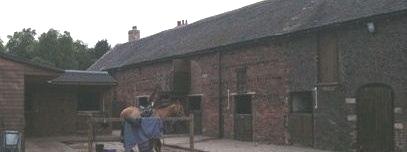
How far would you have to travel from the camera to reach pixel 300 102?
23188 millimetres

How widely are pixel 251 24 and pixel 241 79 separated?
9.35ft

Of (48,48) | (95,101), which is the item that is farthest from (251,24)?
(48,48)

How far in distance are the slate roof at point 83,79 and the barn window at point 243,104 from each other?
626 centimetres

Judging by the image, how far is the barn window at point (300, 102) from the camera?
74.9 feet

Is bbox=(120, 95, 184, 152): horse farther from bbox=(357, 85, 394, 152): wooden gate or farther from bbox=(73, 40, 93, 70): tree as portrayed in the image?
bbox=(73, 40, 93, 70): tree

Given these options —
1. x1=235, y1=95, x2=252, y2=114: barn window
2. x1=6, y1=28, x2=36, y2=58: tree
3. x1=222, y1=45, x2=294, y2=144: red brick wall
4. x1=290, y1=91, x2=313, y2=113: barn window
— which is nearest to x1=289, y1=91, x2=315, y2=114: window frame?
x1=290, y1=91, x2=313, y2=113: barn window

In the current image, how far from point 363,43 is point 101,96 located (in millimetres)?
14290

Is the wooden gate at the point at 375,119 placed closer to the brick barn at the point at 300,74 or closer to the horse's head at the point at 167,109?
the brick barn at the point at 300,74

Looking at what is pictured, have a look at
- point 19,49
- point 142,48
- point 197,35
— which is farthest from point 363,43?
point 19,49

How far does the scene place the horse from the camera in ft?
52.4

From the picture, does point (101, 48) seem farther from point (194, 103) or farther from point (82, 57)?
point (194, 103)

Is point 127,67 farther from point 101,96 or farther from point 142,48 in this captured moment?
point 101,96

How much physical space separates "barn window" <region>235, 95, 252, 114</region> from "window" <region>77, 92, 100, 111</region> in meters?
7.44

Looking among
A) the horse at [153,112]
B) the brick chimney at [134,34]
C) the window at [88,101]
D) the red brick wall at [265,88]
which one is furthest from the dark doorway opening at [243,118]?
the brick chimney at [134,34]
